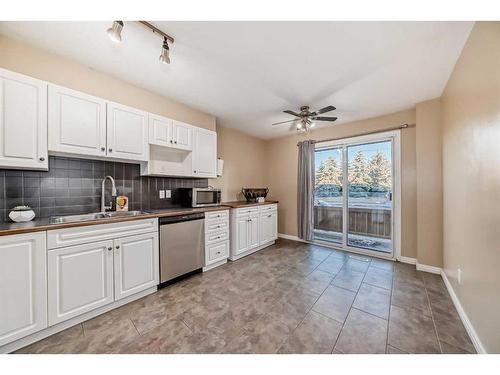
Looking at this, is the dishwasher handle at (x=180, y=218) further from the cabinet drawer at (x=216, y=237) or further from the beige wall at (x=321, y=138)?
the beige wall at (x=321, y=138)

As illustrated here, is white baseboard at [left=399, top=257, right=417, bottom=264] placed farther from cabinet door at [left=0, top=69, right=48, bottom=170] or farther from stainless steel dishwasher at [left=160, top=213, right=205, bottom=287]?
cabinet door at [left=0, top=69, right=48, bottom=170]

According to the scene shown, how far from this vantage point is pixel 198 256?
2572 mm

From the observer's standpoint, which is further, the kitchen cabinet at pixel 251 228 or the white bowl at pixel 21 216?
the kitchen cabinet at pixel 251 228

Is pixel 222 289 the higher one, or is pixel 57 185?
pixel 57 185

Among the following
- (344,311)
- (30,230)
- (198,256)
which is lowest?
(344,311)

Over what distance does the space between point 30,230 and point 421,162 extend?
434 centimetres

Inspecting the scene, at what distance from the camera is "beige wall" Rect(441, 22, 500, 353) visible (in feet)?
3.87

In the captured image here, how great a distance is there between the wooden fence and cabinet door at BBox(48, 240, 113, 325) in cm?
366

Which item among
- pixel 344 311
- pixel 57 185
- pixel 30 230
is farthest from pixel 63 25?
pixel 344 311

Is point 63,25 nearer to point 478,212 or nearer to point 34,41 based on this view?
point 34,41

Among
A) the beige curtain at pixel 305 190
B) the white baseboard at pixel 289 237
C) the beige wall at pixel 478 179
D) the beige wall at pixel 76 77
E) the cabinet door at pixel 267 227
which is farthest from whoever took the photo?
the white baseboard at pixel 289 237

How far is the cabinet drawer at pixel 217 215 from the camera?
2.72m

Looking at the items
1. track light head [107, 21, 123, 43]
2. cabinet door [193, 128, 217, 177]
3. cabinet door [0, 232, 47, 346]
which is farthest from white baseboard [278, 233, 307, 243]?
track light head [107, 21, 123, 43]

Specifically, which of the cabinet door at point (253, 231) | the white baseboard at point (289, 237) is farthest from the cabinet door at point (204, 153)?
the white baseboard at point (289, 237)
